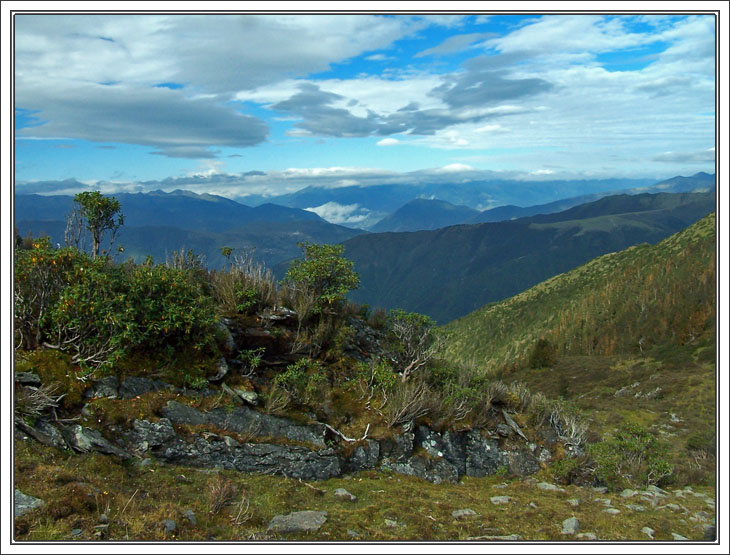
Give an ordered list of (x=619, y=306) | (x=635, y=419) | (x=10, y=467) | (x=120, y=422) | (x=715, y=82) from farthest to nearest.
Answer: (x=619, y=306), (x=635, y=419), (x=120, y=422), (x=715, y=82), (x=10, y=467)

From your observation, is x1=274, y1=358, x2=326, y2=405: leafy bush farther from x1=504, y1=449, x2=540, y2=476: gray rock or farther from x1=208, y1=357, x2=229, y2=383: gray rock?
x1=504, y1=449, x2=540, y2=476: gray rock

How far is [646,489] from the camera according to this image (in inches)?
548

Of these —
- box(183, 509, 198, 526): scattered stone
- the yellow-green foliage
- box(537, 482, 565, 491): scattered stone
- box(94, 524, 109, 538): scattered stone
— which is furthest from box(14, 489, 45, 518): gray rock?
the yellow-green foliage

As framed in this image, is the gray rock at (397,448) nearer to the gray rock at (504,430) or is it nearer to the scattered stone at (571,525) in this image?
the gray rock at (504,430)

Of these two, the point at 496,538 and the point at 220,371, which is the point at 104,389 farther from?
the point at 496,538

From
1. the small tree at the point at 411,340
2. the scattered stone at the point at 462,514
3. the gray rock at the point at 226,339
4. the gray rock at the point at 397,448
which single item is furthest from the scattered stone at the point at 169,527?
the small tree at the point at 411,340

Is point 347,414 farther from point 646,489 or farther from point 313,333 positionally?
point 646,489

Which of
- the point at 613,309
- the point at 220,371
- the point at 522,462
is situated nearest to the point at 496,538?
the point at 522,462

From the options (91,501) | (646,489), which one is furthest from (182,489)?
(646,489)

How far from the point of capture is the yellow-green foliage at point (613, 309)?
111706mm

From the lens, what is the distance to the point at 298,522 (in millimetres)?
7727

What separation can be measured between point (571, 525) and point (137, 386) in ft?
34.5

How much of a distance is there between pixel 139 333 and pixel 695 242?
16353cm

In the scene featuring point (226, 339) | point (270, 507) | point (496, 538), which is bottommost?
point (496, 538)
